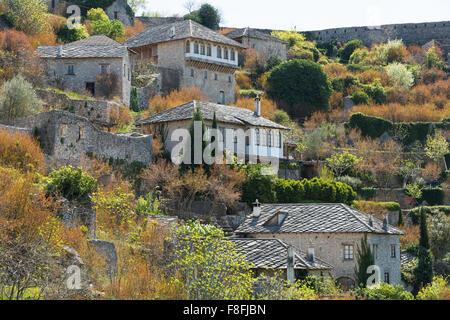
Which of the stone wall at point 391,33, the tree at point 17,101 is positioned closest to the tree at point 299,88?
the tree at point 17,101

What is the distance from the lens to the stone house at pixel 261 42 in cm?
8125

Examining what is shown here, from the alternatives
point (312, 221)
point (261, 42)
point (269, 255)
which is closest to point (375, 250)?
point (312, 221)

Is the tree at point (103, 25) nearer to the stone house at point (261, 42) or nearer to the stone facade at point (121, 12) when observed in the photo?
the stone facade at point (121, 12)

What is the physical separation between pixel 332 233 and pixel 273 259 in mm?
7557

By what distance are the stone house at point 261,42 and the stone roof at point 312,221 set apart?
125ft

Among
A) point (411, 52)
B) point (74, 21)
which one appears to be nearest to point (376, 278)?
point (74, 21)

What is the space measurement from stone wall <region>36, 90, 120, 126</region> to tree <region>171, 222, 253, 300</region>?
2279 cm

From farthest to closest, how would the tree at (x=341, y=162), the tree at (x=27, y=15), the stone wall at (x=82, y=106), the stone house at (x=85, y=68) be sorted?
the tree at (x=27, y=15), the tree at (x=341, y=162), the stone house at (x=85, y=68), the stone wall at (x=82, y=106)

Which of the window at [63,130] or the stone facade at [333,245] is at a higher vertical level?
the window at [63,130]

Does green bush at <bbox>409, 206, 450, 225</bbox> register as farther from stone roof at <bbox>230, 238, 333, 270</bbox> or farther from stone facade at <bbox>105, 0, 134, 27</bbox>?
stone facade at <bbox>105, 0, 134, 27</bbox>

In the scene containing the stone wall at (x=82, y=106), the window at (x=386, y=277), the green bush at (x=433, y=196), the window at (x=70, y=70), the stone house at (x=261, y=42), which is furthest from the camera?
the stone house at (x=261, y=42)

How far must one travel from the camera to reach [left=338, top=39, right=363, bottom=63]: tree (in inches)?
3772

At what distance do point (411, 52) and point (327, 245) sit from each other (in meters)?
60.2

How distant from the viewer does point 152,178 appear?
43.9m
